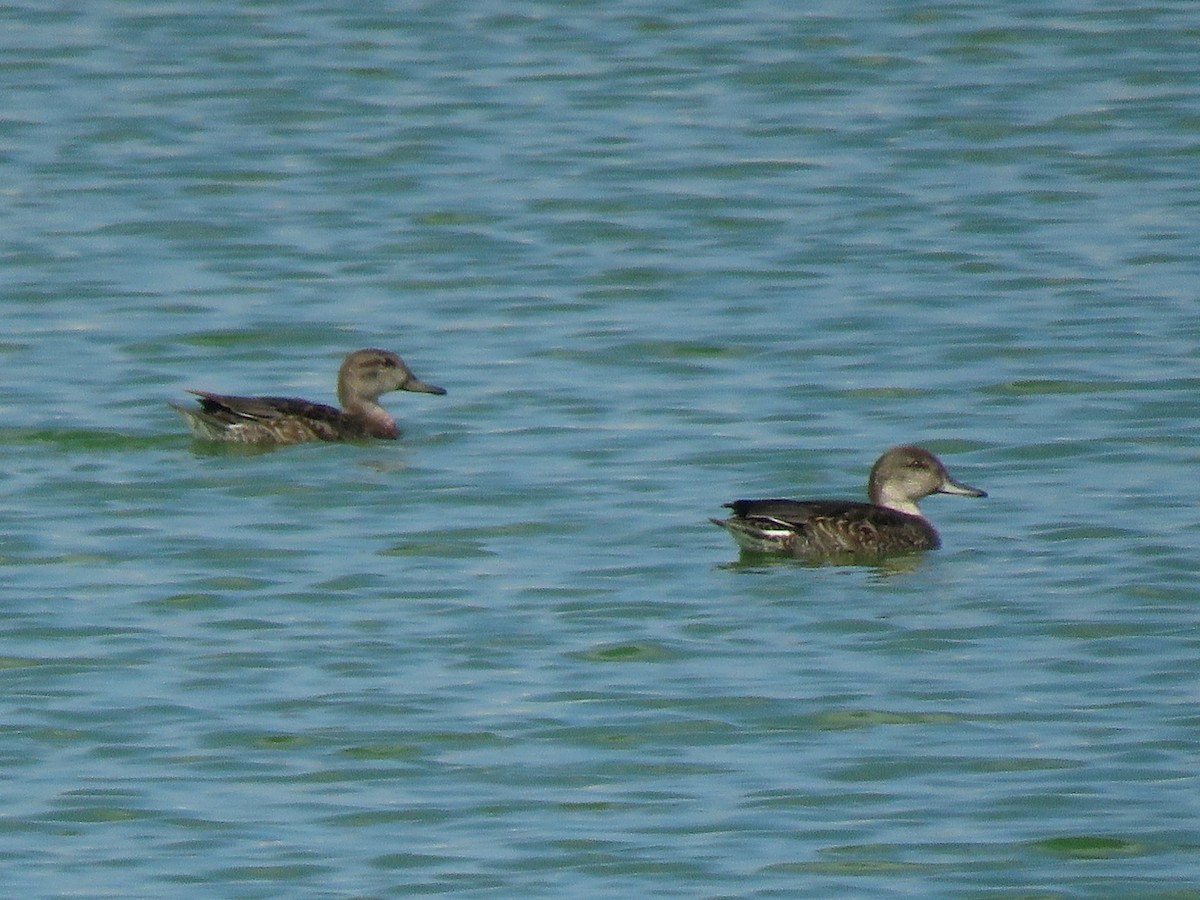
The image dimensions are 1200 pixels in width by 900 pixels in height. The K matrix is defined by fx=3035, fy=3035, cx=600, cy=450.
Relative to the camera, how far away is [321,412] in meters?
14.1

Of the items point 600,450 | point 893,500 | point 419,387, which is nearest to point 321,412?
point 419,387

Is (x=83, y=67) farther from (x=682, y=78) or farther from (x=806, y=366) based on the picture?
(x=806, y=366)

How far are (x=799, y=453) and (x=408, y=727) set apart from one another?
13.4 ft

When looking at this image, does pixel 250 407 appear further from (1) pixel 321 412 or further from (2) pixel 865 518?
(2) pixel 865 518

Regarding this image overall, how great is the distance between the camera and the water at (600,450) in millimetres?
8914

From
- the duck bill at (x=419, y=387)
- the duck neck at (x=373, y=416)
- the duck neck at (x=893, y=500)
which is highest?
the duck bill at (x=419, y=387)

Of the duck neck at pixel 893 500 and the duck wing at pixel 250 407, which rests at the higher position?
the duck wing at pixel 250 407

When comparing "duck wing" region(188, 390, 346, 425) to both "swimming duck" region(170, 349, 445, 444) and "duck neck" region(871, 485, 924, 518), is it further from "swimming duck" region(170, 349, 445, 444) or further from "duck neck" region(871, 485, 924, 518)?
"duck neck" region(871, 485, 924, 518)

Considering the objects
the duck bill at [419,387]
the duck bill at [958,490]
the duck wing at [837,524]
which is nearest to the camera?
the duck wing at [837,524]

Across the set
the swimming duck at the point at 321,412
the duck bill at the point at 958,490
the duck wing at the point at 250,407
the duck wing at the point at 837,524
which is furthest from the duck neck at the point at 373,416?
the duck bill at the point at 958,490

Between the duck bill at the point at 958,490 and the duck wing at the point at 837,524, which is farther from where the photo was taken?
the duck bill at the point at 958,490

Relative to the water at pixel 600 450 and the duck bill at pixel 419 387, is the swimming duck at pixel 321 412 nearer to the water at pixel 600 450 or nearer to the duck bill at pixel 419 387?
the duck bill at pixel 419 387

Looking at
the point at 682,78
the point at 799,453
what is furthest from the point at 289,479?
the point at 682,78

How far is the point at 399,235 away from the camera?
18.2m
